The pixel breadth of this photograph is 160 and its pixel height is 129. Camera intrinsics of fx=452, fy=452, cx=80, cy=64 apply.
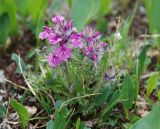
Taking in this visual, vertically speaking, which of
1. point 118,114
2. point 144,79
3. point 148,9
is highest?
point 148,9

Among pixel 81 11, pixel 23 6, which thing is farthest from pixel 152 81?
pixel 23 6

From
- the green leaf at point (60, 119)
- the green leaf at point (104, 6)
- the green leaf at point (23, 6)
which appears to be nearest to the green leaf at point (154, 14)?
the green leaf at point (104, 6)

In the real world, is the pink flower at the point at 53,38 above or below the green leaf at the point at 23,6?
below

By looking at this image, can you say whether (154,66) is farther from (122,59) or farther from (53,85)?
(53,85)

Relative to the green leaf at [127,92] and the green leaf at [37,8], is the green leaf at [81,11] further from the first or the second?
the green leaf at [127,92]

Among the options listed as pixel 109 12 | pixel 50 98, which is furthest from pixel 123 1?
pixel 50 98

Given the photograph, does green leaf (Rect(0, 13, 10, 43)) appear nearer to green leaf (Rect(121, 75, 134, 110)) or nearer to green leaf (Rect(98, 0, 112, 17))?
green leaf (Rect(98, 0, 112, 17))
